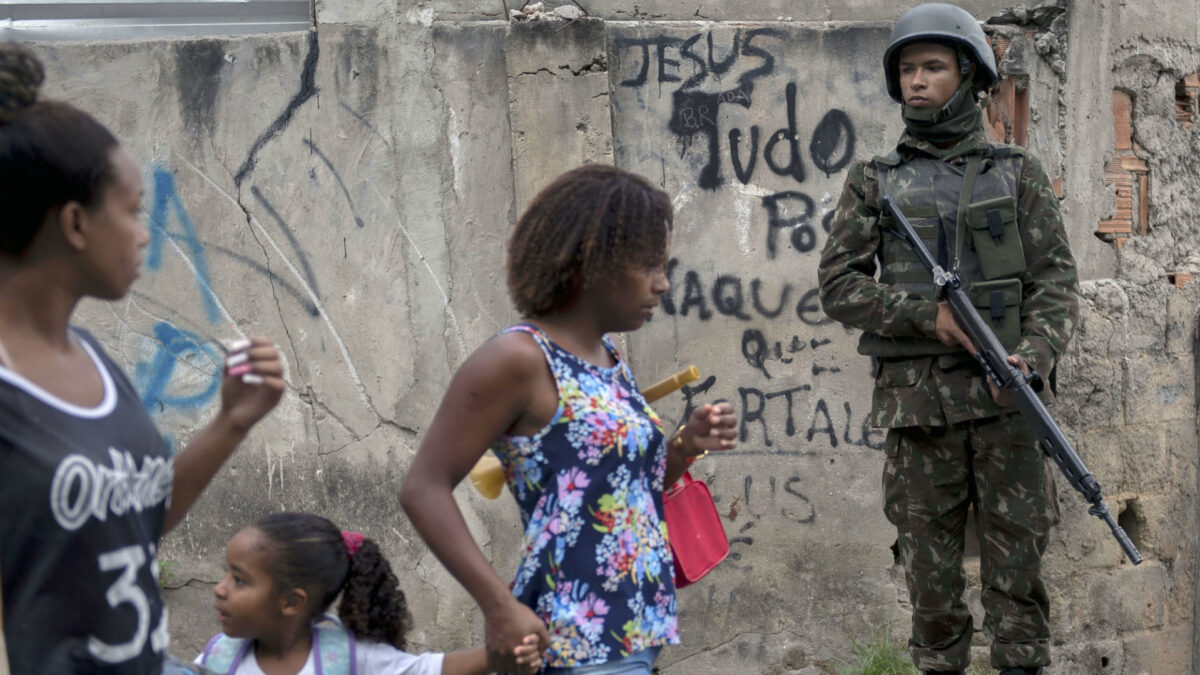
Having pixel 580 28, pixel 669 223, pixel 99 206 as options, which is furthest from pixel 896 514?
pixel 99 206

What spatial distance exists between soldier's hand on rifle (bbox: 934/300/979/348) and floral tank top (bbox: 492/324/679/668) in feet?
5.14

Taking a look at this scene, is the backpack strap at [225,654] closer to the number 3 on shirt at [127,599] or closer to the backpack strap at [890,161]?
the number 3 on shirt at [127,599]

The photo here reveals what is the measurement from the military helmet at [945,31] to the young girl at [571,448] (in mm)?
1749

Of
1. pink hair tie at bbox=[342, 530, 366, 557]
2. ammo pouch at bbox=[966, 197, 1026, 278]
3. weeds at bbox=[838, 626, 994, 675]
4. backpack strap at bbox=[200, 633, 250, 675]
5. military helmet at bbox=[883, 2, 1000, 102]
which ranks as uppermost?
military helmet at bbox=[883, 2, 1000, 102]

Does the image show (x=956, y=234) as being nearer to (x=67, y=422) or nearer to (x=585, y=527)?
(x=585, y=527)

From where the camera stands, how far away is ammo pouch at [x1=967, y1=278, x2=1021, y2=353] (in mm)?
3492

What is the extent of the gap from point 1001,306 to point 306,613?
6.90ft

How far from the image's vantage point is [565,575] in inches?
81.4

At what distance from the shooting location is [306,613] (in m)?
2.54

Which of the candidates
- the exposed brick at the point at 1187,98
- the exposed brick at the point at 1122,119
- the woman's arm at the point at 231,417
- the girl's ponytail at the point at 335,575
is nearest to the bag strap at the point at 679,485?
the girl's ponytail at the point at 335,575

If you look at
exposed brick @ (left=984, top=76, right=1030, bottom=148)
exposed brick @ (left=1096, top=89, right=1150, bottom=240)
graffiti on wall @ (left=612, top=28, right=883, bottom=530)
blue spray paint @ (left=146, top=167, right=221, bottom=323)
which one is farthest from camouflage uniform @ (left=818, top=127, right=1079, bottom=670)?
blue spray paint @ (left=146, top=167, right=221, bottom=323)

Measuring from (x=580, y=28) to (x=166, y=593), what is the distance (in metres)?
2.54

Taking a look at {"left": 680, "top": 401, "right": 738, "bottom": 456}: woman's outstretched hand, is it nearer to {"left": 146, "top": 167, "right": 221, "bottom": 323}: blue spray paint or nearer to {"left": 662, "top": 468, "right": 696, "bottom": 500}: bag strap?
{"left": 662, "top": 468, "right": 696, "bottom": 500}: bag strap

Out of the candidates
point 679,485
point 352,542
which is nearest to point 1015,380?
point 679,485
